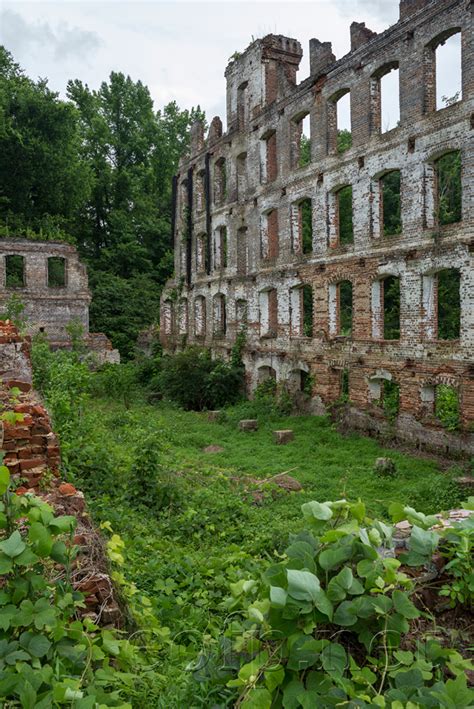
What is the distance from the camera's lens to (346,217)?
34594 mm

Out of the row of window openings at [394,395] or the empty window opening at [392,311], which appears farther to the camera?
the empty window opening at [392,311]

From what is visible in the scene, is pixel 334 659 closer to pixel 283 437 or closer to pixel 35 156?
pixel 283 437

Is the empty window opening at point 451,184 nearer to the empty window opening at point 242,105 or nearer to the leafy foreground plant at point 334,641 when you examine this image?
the empty window opening at point 242,105

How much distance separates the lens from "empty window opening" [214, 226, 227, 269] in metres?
25.6

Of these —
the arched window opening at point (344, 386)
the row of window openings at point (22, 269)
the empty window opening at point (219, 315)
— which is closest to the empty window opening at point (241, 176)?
the empty window opening at point (219, 315)

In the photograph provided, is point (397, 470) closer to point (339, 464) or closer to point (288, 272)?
point (339, 464)

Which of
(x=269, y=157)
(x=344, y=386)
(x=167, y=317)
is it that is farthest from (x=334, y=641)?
(x=167, y=317)

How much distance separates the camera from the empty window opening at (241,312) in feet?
75.2

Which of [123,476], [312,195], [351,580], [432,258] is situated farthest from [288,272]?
[351,580]

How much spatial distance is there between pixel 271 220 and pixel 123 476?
14712mm

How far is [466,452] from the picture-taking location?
535 inches

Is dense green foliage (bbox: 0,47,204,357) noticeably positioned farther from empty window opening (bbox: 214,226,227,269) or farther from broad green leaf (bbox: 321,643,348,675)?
broad green leaf (bbox: 321,643,348,675)

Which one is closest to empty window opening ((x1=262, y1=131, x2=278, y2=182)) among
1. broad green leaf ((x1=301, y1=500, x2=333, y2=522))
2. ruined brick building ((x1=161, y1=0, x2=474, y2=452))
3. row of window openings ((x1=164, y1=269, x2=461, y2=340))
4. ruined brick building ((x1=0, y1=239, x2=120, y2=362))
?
ruined brick building ((x1=161, y1=0, x2=474, y2=452))

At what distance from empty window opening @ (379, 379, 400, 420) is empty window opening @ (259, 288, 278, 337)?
522 cm
